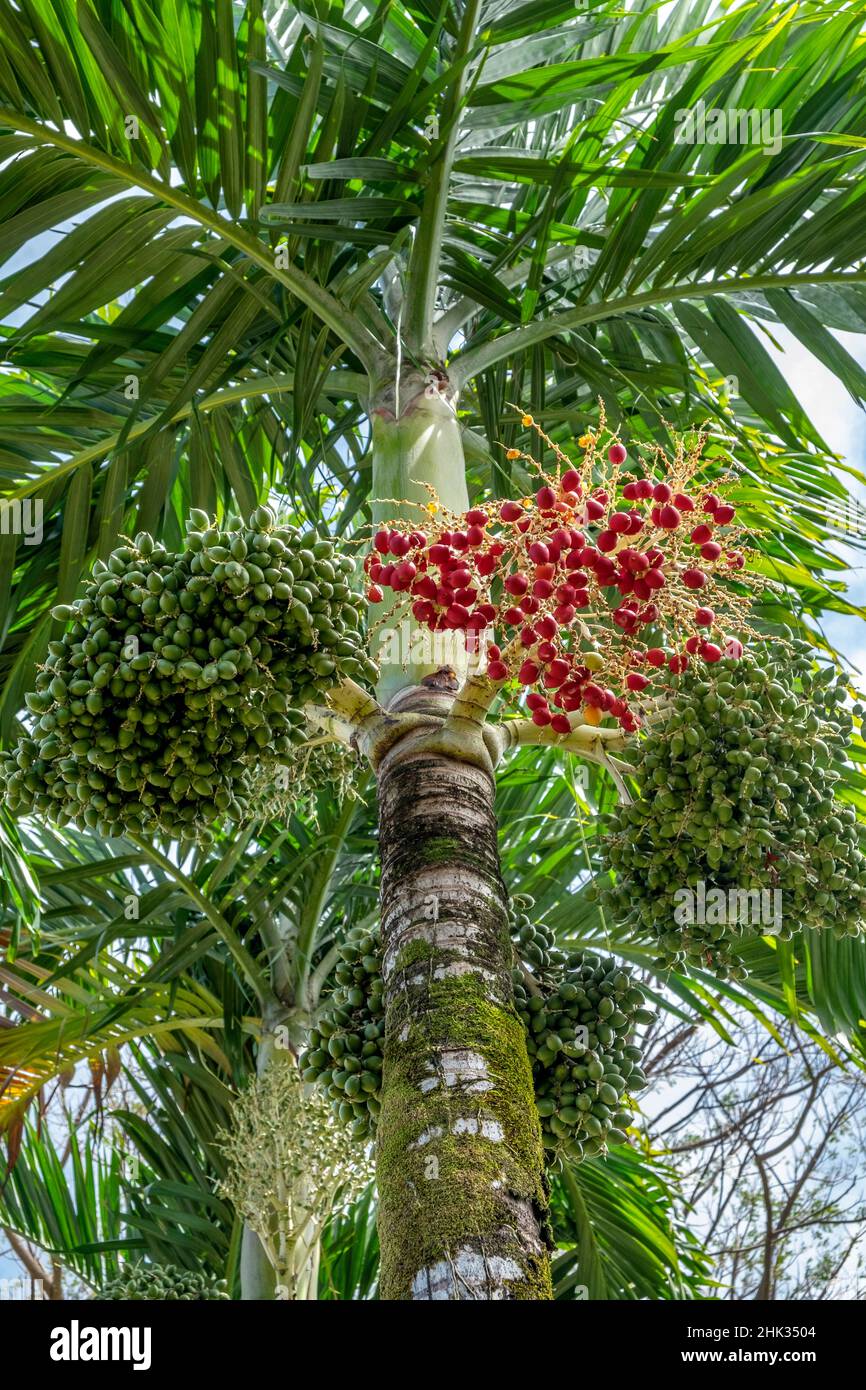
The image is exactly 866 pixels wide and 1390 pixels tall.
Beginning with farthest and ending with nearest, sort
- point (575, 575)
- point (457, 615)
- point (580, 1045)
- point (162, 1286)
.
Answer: point (162, 1286) → point (580, 1045) → point (457, 615) → point (575, 575)

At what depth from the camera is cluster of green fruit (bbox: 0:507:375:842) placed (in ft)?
6.45

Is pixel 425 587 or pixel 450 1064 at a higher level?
pixel 425 587

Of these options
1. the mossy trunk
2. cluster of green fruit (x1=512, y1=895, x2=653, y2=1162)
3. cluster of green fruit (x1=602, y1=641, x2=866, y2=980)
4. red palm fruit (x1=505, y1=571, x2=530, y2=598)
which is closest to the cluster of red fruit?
red palm fruit (x1=505, y1=571, x2=530, y2=598)

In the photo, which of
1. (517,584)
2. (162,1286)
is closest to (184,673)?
(517,584)

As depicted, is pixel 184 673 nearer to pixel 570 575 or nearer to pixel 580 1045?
pixel 570 575

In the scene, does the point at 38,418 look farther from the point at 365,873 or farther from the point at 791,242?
the point at 365,873

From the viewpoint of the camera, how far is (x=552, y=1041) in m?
2.10

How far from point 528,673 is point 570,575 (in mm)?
166

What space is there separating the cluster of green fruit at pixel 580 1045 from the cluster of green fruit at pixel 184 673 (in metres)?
0.61

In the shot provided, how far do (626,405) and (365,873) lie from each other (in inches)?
80.1

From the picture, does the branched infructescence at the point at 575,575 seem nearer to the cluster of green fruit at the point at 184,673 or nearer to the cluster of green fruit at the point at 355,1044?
the cluster of green fruit at the point at 184,673

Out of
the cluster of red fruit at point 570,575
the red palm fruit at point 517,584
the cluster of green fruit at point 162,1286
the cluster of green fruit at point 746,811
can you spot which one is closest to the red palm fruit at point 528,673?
the cluster of red fruit at point 570,575

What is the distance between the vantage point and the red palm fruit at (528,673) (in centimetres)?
192
